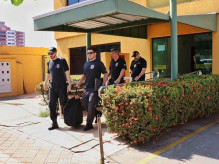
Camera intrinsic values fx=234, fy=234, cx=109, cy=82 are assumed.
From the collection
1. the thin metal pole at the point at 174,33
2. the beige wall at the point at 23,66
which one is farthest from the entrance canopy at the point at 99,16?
the beige wall at the point at 23,66

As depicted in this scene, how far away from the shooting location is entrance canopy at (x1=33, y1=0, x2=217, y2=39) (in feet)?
16.1

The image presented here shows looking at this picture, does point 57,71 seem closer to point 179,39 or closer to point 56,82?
point 56,82

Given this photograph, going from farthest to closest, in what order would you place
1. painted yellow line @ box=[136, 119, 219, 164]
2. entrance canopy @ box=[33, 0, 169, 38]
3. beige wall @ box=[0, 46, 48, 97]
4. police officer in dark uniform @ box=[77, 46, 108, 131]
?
1. beige wall @ box=[0, 46, 48, 97]
2. police officer in dark uniform @ box=[77, 46, 108, 131]
3. entrance canopy @ box=[33, 0, 169, 38]
4. painted yellow line @ box=[136, 119, 219, 164]

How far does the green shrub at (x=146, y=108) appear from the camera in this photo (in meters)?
4.17

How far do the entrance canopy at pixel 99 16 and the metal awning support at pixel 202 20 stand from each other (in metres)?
0.75

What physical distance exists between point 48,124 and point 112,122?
235 centimetres

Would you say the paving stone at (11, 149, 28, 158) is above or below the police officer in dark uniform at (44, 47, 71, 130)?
below

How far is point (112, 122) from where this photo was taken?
455 centimetres

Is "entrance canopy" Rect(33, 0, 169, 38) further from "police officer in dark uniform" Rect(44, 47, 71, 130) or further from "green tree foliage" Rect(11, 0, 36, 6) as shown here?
"green tree foliage" Rect(11, 0, 36, 6)

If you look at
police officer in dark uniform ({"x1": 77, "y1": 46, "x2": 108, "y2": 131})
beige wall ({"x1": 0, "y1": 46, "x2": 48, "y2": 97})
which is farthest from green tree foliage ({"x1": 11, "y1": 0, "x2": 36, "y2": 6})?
beige wall ({"x1": 0, "y1": 46, "x2": 48, "y2": 97})

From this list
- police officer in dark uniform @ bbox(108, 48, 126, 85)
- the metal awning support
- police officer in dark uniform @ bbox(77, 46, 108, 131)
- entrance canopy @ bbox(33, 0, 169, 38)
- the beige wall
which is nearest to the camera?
entrance canopy @ bbox(33, 0, 169, 38)

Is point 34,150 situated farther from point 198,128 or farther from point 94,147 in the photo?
point 198,128

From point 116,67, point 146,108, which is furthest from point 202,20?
point 146,108

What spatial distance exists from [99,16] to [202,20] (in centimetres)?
403
